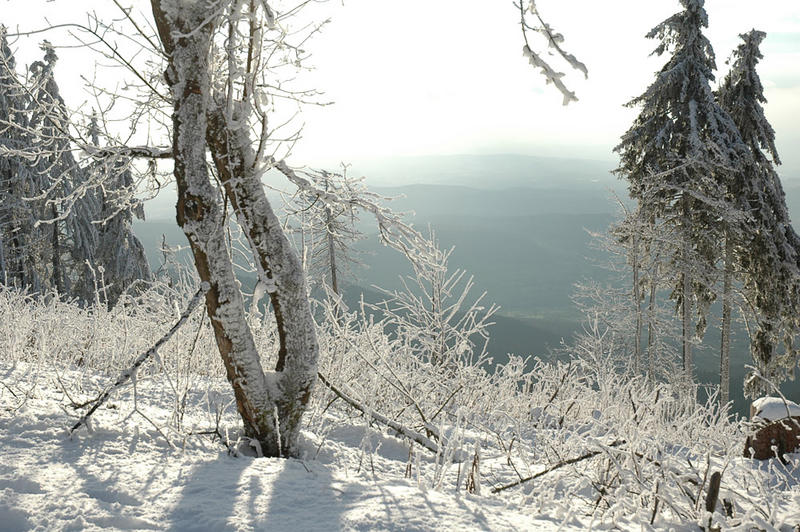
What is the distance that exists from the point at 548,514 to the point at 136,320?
6839mm

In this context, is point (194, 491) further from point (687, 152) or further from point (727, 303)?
point (727, 303)

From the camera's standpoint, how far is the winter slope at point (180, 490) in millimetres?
1944

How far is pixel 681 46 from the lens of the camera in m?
16.2

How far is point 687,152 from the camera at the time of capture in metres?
15.6

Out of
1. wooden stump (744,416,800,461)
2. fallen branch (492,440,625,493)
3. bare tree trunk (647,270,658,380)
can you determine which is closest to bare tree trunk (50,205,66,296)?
bare tree trunk (647,270,658,380)

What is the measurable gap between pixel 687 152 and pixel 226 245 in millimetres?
16190

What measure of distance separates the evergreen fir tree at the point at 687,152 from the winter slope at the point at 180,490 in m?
15.2

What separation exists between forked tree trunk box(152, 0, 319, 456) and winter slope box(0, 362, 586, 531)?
1.29 ft

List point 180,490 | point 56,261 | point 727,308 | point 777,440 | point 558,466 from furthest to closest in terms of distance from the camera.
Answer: point 56,261
point 727,308
point 777,440
point 558,466
point 180,490

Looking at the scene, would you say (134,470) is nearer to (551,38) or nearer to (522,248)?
(551,38)

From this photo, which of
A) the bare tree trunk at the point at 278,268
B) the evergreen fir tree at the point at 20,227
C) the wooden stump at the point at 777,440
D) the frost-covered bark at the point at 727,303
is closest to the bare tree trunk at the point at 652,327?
the frost-covered bark at the point at 727,303

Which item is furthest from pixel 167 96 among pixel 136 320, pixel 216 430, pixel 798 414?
pixel 798 414

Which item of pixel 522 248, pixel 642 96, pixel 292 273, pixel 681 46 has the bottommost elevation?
pixel 522 248

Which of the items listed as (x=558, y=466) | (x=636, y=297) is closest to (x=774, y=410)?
(x=558, y=466)
